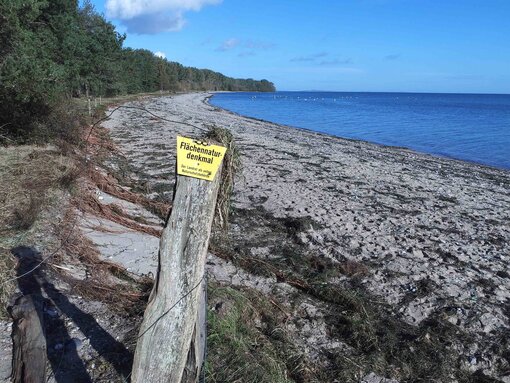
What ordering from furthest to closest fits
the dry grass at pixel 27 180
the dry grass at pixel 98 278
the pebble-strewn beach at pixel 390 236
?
the dry grass at pixel 27 180
the pebble-strewn beach at pixel 390 236
the dry grass at pixel 98 278

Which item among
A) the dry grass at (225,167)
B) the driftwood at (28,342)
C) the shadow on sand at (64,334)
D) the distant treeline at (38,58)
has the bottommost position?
the shadow on sand at (64,334)

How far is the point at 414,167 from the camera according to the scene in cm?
1731

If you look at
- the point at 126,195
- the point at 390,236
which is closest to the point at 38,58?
the point at 126,195

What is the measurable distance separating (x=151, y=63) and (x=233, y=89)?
111 m

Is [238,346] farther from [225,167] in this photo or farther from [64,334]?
[225,167]

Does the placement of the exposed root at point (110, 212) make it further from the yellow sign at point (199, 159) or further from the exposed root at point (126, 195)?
the yellow sign at point (199, 159)

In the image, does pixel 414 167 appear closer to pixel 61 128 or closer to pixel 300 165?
pixel 300 165

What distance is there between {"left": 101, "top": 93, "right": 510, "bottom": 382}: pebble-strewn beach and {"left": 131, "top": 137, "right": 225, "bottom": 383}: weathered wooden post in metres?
1.24

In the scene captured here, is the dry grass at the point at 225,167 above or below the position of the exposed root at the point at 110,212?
above

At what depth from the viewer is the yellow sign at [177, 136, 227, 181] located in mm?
2717

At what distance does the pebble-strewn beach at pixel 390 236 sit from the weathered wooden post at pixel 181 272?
124 centimetres

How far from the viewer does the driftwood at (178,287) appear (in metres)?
2.83

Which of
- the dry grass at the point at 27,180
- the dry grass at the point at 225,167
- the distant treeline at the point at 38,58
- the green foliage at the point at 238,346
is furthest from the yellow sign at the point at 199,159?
the distant treeline at the point at 38,58

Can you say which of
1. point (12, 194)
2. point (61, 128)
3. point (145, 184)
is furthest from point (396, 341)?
point (61, 128)
